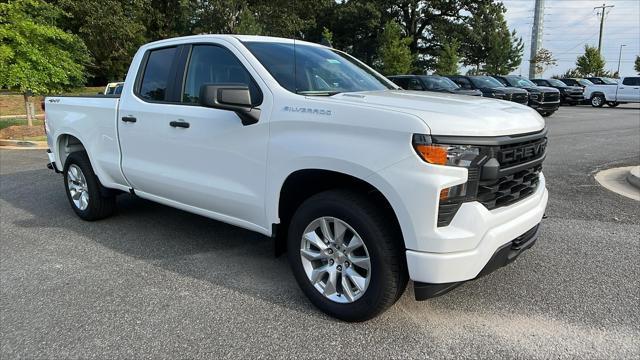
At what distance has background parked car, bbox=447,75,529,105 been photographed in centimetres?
1906

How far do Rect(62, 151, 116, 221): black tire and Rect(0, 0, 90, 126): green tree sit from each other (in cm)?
926

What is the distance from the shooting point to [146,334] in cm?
318

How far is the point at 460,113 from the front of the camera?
2936mm

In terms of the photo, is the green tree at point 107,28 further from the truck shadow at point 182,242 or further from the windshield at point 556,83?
the windshield at point 556,83

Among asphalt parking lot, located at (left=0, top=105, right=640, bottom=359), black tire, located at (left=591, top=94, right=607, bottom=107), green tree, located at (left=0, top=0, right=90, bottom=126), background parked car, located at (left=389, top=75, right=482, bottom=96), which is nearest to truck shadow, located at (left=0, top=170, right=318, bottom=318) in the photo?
asphalt parking lot, located at (left=0, top=105, right=640, bottom=359)

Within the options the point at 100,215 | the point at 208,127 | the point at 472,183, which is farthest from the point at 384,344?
the point at 100,215

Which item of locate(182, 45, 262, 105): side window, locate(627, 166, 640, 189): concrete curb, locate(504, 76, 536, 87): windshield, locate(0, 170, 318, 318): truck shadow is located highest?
locate(182, 45, 262, 105): side window

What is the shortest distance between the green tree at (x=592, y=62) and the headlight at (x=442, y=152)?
55.6m

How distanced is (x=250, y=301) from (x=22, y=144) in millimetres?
11390

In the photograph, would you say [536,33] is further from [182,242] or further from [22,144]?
[182,242]

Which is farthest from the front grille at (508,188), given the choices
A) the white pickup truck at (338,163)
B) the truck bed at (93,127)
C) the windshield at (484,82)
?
the windshield at (484,82)

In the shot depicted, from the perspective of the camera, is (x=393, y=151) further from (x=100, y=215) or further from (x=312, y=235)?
(x=100, y=215)

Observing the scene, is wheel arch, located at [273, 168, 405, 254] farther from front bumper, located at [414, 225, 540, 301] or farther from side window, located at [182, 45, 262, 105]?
side window, located at [182, 45, 262, 105]

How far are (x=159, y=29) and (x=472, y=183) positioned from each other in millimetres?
38245
